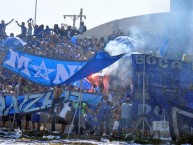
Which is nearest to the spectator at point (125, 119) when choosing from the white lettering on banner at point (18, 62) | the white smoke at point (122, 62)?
the white smoke at point (122, 62)

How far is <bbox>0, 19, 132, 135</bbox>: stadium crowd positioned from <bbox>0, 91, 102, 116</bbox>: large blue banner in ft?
1.06

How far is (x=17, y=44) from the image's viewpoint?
27.5 metres

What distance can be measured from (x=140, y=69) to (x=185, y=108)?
2.26 m

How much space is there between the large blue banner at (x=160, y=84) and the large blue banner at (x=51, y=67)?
4.53 ft

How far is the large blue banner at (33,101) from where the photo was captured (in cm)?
2053

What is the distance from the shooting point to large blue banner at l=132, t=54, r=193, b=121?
56.1 ft

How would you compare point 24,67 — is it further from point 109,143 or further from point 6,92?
point 109,143

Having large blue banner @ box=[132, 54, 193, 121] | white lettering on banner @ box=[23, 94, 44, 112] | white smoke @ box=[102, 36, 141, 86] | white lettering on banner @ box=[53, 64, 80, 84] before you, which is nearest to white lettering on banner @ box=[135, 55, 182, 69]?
large blue banner @ box=[132, 54, 193, 121]

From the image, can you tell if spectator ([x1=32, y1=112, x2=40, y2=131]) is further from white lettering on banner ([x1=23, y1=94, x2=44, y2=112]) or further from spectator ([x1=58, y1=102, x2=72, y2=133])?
spectator ([x1=58, y1=102, x2=72, y2=133])

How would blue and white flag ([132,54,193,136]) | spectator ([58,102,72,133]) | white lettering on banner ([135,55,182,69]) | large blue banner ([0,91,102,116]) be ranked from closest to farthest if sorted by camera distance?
blue and white flag ([132,54,193,136]), white lettering on banner ([135,55,182,69]), spectator ([58,102,72,133]), large blue banner ([0,91,102,116])

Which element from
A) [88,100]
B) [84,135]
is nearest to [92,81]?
[88,100]

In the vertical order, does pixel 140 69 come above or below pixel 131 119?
above

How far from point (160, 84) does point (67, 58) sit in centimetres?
902

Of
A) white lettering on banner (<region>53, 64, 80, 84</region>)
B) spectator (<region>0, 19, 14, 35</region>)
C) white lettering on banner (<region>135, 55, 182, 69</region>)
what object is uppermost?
spectator (<region>0, 19, 14, 35</region>)
